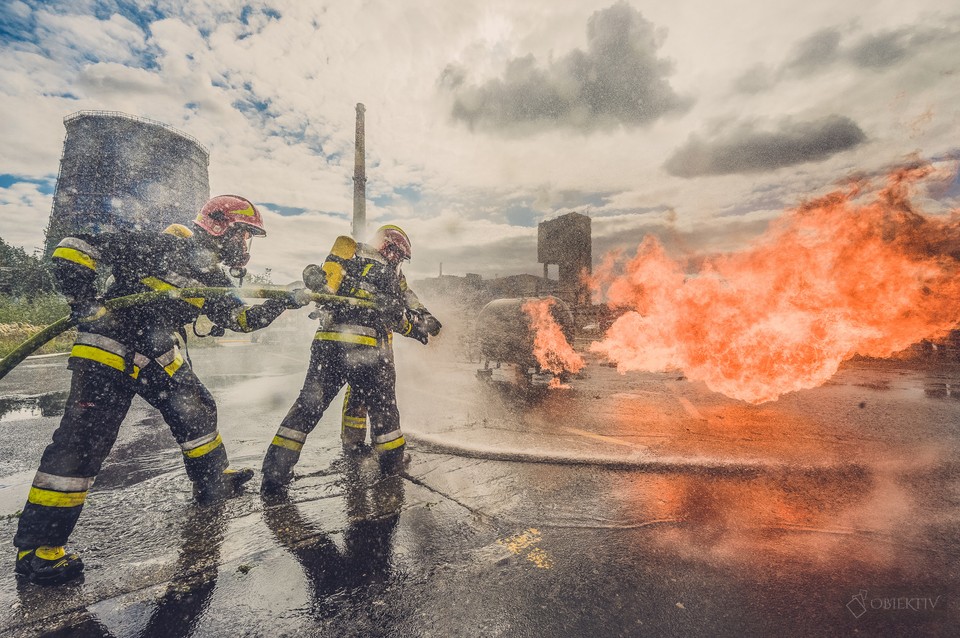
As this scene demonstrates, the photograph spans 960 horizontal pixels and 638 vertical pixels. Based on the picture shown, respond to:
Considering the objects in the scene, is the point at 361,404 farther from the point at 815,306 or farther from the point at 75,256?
the point at 815,306

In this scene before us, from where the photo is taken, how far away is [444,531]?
2.67 m

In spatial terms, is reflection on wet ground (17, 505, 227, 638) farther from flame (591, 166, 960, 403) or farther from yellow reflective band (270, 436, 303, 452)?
flame (591, 166, 960, 403)

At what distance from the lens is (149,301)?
107 inches

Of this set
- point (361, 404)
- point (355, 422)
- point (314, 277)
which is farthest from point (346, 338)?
point (355, 422)

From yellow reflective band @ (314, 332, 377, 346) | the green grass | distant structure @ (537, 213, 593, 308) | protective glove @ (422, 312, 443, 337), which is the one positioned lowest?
yellow reflective band @ (314, 332, 377, 346)

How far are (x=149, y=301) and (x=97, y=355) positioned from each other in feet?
1.40

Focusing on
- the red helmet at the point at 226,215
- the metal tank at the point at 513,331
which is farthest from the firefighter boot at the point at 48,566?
the metal tank at the point at 513,331

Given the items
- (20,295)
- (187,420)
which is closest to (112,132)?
(20,295)

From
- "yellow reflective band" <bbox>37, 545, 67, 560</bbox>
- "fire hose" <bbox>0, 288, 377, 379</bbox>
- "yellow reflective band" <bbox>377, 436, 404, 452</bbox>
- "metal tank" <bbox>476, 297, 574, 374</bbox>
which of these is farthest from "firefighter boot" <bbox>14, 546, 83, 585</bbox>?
"metal tank" <bbox>476, 297, 574, 374</bbox>

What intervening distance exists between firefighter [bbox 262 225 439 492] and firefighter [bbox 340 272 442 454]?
0.33 metres

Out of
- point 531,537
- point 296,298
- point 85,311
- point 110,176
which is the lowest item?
point 531,537

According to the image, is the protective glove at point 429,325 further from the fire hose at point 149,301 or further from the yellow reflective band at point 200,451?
the yellow reflective band at point 200,451

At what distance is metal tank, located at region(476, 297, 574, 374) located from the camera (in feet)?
28.1

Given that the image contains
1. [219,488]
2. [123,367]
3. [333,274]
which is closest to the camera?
[123,367]
